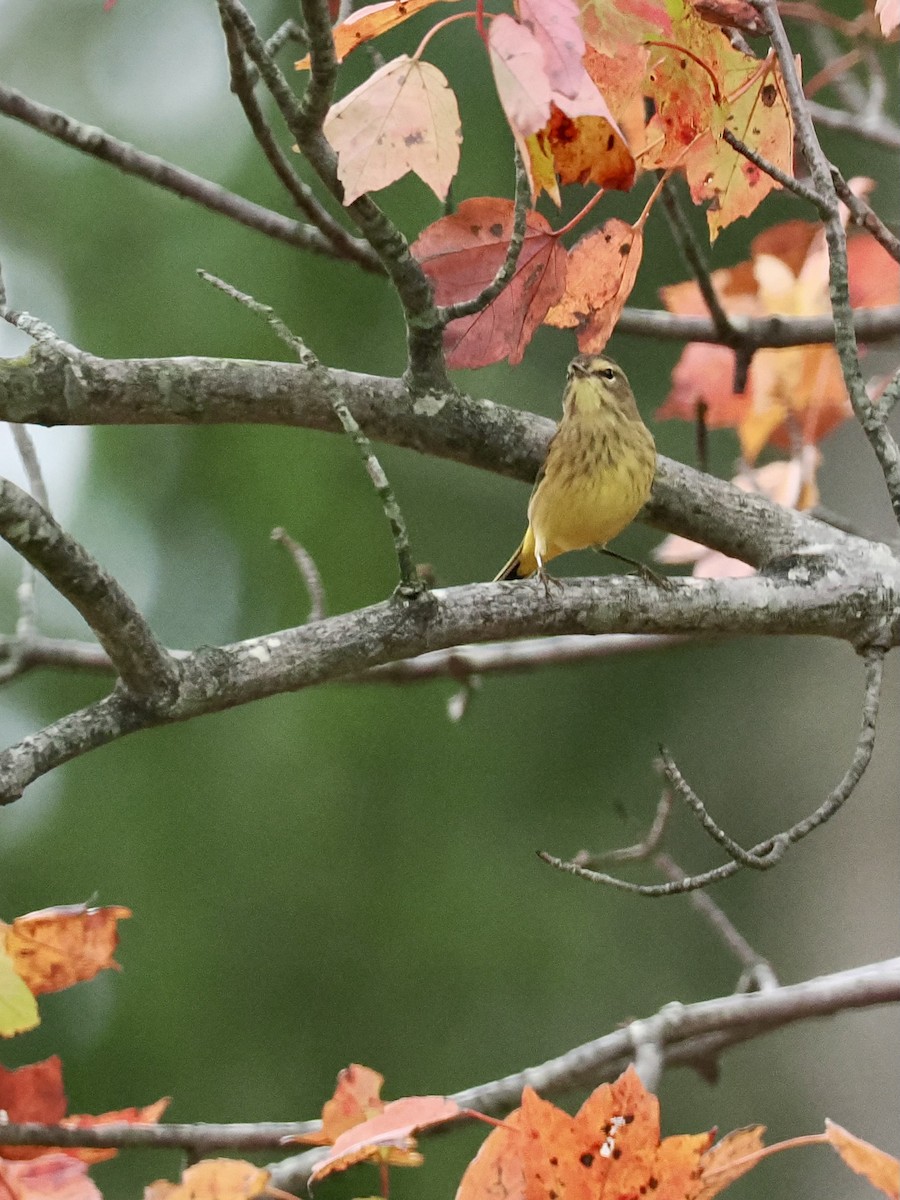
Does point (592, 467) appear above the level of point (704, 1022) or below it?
above

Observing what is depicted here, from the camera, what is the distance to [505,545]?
20.5 feet

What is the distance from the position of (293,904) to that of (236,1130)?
15.4ft

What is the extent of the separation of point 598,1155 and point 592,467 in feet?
5.19

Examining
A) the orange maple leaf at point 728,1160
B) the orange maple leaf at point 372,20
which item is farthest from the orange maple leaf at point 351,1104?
the orange maple leaf at point 372,20

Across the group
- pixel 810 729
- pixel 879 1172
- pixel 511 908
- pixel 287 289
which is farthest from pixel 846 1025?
pixel 287 289

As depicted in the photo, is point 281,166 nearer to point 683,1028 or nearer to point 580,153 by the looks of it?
point 580,153

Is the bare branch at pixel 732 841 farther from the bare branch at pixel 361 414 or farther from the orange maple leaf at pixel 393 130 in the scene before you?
the orange maple leaf at pixel 393 130

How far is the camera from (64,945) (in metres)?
1.57

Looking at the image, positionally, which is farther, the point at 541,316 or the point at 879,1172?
the point at 541,316

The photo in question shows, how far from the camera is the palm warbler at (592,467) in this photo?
2537 millimetres

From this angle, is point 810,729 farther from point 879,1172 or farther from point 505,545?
point 879,1172

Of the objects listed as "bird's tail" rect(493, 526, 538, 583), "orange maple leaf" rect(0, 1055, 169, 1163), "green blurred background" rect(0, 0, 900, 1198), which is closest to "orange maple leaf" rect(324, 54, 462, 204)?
"orange maple leaf" rect(0, 1055, 169, 1163)

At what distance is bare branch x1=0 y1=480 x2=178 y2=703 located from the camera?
132 centimetres

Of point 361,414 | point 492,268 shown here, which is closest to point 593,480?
point 361,414
